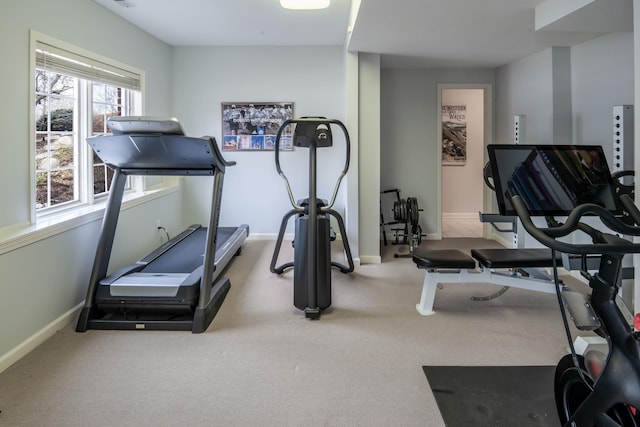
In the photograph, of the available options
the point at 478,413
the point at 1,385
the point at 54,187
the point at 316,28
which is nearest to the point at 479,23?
the point at 316,28

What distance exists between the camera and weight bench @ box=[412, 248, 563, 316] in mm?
3217

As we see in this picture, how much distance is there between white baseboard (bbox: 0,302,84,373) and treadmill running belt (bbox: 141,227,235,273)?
619 mm

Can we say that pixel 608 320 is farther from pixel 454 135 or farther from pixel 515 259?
pixel 454 135

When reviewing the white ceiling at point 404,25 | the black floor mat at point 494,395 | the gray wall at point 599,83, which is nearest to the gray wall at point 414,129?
the white ceiling at point 404,25

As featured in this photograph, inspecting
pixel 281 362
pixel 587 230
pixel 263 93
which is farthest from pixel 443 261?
pixel 263 93

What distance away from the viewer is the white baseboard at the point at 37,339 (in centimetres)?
249

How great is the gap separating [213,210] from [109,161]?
90 centimetres

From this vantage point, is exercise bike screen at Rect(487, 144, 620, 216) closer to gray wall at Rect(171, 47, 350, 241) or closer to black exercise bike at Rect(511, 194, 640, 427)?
black exercise bike at Rect(511, 194, 640, 427)

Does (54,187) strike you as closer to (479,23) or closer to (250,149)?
Result: (250,149)

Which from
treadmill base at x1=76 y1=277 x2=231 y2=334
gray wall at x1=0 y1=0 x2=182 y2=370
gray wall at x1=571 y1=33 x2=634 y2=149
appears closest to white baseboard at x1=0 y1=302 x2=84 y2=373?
gray wall at x1=0 y1=0 x2=182 y2=370

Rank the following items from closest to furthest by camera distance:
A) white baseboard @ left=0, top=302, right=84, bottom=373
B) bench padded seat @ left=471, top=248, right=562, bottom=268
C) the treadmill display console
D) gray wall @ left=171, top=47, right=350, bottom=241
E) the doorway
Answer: white baseboard @ left=0, top=302, right=84, bottom=373, the treadmill display console, bench padded seat @ left=471, top=248, right=562, bottom=268, gray wall @ left=171, top=47, right=350, bottom=241, the doorway

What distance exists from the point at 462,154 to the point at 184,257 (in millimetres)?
5516

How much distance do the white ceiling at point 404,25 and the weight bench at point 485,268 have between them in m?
1.78

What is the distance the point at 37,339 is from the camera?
2783mm
